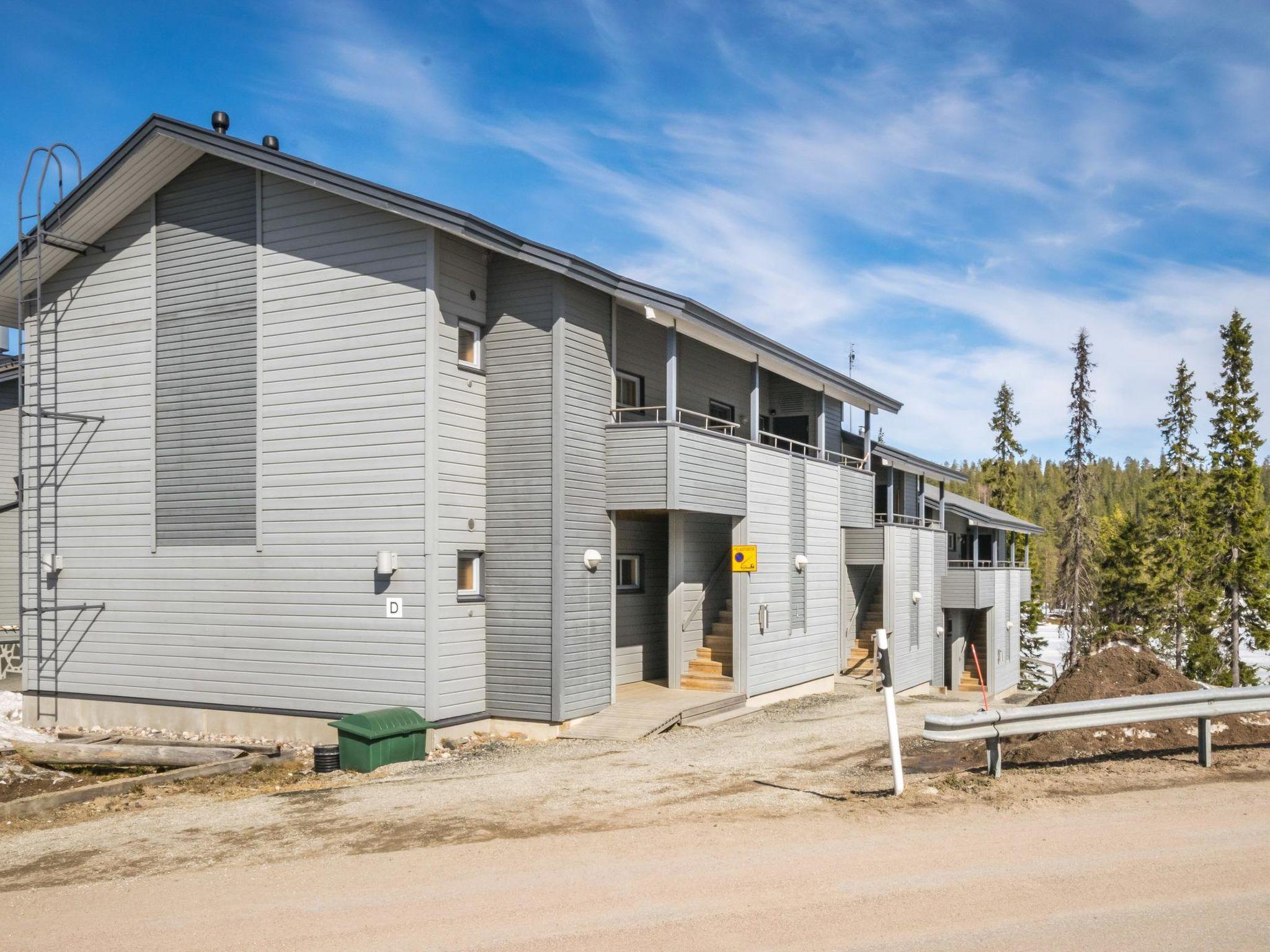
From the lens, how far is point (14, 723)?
58.5ft

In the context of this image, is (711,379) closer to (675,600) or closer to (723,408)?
(723,408)

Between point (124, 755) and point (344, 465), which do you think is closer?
point (124, 755)

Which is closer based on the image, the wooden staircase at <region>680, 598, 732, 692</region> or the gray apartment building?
the gray apartment building

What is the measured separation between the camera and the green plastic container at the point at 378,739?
1292 centimetres

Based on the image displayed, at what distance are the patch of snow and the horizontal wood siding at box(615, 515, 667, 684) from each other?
964cm

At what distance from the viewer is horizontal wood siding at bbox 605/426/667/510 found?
16.1 metres

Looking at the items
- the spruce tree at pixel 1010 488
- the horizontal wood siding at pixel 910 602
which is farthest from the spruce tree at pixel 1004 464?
the horizontal wood siding at pixel 910 602

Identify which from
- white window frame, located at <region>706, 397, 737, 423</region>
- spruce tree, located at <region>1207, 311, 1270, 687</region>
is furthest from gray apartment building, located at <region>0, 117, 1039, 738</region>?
spruce tree, located at <region>1207, 311, 1270, 687</region>

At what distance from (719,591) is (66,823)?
12.8 m

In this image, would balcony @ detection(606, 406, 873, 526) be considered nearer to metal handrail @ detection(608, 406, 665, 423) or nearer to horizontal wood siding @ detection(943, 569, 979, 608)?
metal handrail @ detection(608, 406, 665, 423)

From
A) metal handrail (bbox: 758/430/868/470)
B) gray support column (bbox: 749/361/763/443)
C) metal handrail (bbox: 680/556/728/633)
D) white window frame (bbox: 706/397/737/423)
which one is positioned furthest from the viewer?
metal handrail (bbox: 758/430/868/470)

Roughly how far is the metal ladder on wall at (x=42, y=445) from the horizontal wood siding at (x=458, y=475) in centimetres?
709

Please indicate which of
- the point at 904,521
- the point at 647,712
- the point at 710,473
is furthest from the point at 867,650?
the point at 647,712

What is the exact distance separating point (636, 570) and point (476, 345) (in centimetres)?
587
